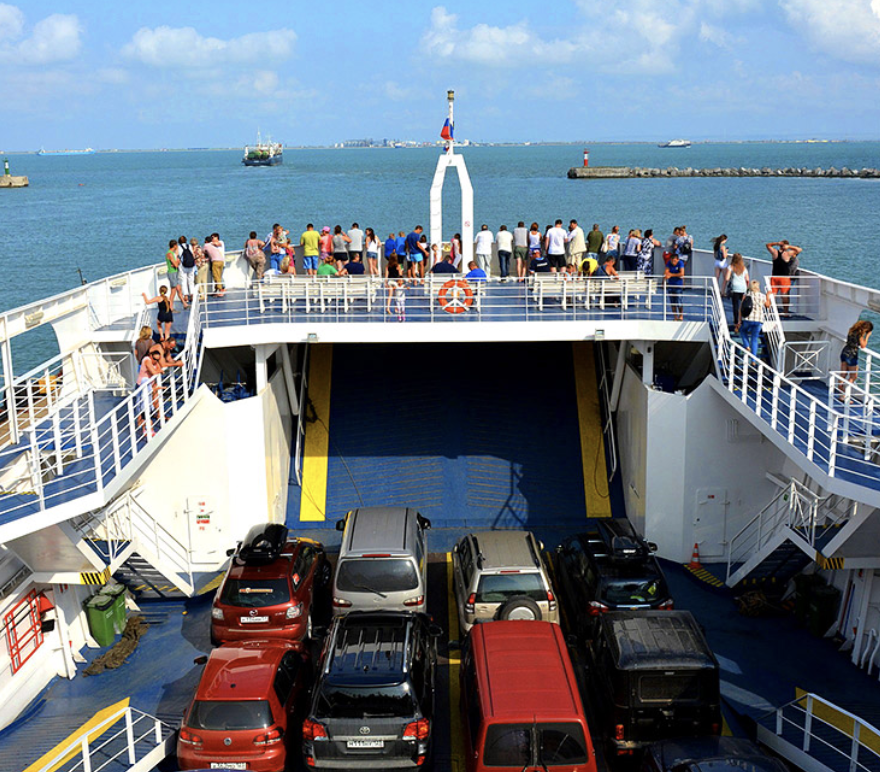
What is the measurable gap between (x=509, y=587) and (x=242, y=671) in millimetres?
4012

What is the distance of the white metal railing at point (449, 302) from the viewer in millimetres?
17453

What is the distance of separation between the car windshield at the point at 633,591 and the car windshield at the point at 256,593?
179 inches

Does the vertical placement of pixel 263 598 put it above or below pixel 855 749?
above

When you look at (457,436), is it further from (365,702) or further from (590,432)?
(365,702)

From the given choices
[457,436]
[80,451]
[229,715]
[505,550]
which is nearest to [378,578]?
[505,550]

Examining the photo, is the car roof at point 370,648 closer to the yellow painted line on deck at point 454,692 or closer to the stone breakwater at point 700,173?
the yellow painted line on deck at point 454,692

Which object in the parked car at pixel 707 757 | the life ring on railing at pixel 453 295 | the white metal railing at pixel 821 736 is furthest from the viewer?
the life ring on railing at pixel 453 295

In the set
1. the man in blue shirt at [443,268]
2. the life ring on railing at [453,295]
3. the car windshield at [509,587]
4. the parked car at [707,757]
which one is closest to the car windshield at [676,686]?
the parked car at [707,757]

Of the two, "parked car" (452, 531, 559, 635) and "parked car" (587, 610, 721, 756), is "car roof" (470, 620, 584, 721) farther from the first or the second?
"parked car" (452, 531, 559, 635)

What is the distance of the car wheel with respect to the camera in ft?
42.2

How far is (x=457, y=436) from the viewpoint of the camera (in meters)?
19.5

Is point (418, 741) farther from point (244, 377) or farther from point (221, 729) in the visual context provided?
point (244, 377)

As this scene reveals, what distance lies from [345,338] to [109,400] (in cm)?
426

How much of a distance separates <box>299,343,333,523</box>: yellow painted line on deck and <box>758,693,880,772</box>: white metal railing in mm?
9452
